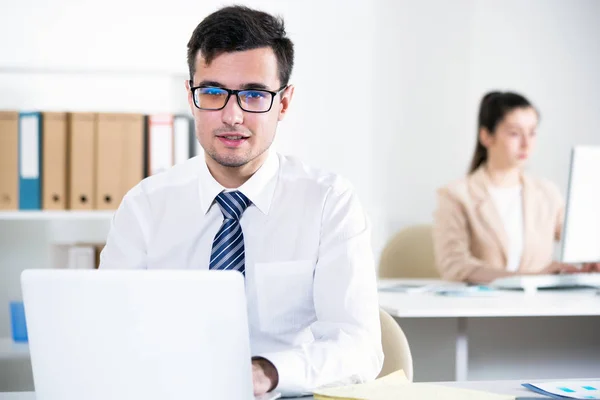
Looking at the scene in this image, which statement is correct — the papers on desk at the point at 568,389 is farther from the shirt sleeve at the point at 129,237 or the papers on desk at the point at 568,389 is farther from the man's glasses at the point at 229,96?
the shirt sleeve at the point at 129,237

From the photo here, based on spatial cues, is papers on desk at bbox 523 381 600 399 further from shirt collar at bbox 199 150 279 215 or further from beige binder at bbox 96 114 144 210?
beige binder at bbox 96 114 144 210

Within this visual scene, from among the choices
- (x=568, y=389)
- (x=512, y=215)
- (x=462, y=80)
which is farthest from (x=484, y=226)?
(x=568, y=389)

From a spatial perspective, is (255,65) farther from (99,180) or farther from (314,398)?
(99,180)

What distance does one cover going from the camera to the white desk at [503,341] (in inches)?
100

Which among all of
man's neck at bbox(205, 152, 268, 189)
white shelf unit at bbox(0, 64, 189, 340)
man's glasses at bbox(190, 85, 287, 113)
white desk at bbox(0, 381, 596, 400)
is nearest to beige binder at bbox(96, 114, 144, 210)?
white shelf unit at bbox(0, 64, 189, 340)

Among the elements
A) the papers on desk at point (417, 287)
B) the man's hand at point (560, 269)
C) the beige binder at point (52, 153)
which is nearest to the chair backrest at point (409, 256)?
the papers on desk at point (417, 287)

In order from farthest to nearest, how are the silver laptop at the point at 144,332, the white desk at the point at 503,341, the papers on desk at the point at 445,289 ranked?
the papers on desk at the point at 445,289, the white desk at the point at 503,341, the silver laptop at the point at 144,332

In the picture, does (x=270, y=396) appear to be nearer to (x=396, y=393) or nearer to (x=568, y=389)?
(x=396, y=393)

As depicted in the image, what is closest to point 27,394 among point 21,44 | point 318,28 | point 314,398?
point 314,398

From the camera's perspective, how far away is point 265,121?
65.2 inches

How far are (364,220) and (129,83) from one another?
2.14 m

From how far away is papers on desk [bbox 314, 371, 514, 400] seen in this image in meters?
1.21

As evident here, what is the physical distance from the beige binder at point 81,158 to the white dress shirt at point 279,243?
1.37m

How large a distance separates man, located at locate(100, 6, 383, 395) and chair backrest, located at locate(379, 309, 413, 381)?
0.70ft
